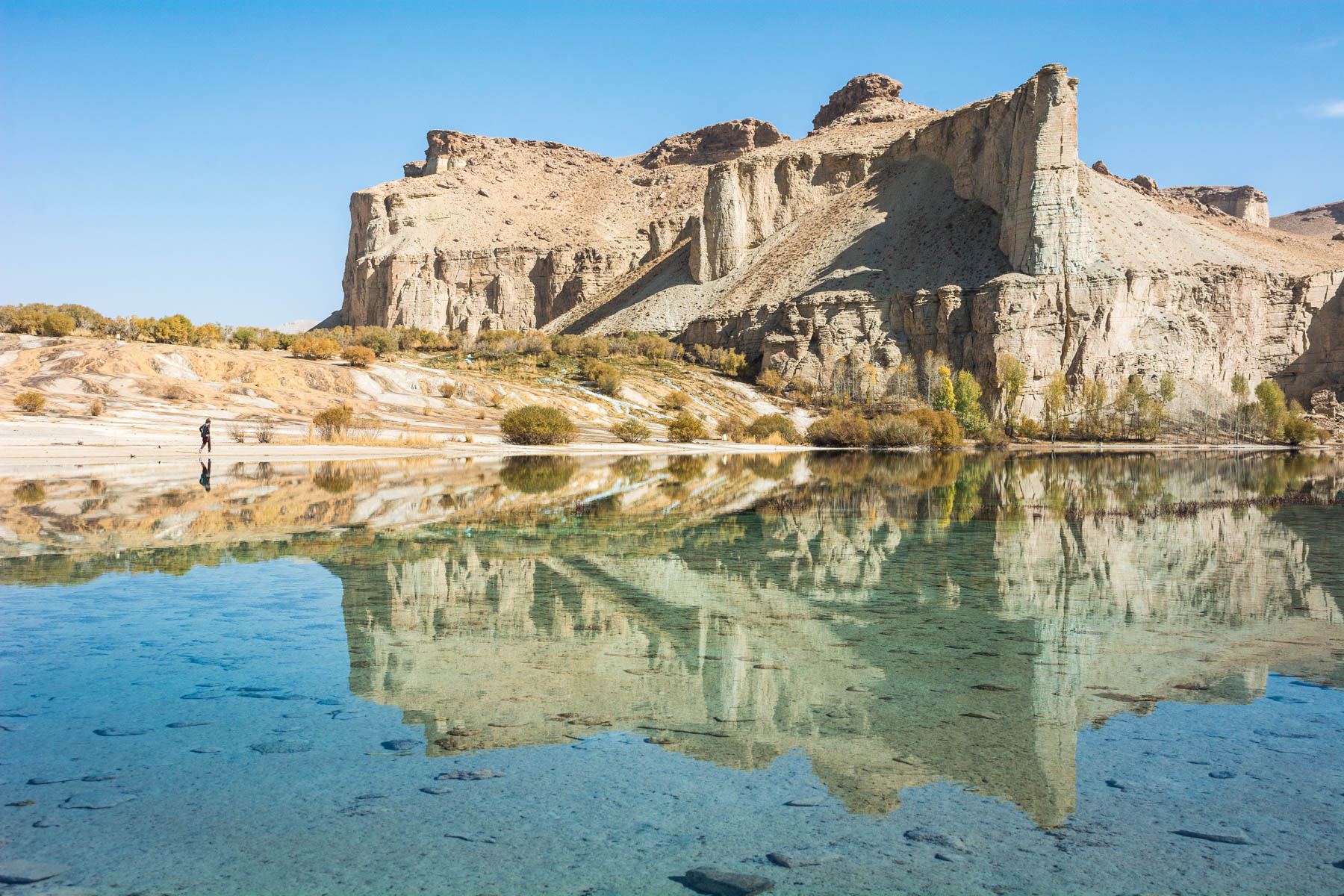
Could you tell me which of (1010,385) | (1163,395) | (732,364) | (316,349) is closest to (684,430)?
(316,349)

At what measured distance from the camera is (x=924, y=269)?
230 ft

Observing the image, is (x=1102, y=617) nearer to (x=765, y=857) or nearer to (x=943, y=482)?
(x=765, y=857)

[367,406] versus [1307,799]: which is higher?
[367,406]

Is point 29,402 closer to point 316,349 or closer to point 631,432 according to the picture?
point 316,349

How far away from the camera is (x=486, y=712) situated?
499 centimetres

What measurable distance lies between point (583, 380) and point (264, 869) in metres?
54.4

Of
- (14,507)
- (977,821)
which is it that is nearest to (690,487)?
(14,507)

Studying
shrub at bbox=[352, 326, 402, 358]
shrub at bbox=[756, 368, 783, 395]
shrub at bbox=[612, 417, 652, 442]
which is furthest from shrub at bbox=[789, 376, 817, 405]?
shrub at bbox=[352, 326, 402, 358]

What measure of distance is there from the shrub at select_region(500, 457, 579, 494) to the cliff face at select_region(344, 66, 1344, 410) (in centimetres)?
3907

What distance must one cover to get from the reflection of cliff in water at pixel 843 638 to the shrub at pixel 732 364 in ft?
184

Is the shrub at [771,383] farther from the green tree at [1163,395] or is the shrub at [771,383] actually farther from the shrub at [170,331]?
the shrub at [170,331]

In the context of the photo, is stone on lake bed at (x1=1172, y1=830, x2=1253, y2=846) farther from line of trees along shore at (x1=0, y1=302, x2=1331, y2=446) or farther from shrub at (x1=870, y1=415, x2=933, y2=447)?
shrub at (x1=870, y1=415, x2=933, y2=447)

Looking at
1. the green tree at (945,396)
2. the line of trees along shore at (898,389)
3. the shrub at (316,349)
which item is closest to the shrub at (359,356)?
the line of trees along shore at (898,389)

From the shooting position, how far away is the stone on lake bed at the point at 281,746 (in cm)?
438
